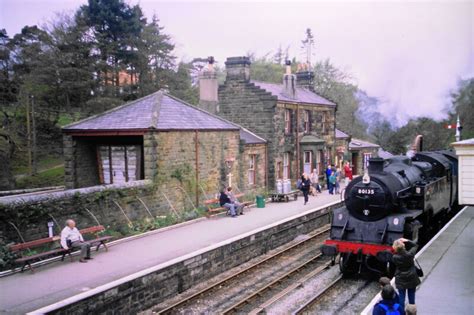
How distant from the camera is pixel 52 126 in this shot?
2198 centimetres

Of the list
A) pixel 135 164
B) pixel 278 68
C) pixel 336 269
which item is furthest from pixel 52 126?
pixel 278 68

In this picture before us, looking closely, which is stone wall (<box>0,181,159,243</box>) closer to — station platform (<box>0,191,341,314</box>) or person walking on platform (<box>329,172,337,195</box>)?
station platform (<box>0,191,341,314</box>)

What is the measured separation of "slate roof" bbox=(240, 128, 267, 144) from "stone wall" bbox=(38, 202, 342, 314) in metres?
5.73

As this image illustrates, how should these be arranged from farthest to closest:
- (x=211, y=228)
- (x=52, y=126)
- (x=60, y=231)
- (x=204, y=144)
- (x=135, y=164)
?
(x=52, y=126) → (x=204, y=144) → (x=135, y=164) → (x=211, y=228) → (x=60, y=231)

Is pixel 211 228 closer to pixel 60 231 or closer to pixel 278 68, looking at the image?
pixel 60 231

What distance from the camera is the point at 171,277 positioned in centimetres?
946

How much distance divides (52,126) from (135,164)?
9.41 metres

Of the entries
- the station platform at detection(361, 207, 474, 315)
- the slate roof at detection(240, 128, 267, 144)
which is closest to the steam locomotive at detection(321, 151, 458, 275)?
the station platform at detection(361, 207, 474, 315)

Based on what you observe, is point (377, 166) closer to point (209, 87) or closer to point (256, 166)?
point (256, 166)

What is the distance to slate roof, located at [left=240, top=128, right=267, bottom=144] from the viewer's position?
19403 mm

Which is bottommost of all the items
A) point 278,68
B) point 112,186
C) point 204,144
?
point 112,186

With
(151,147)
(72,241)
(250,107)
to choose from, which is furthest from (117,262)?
(250,107)

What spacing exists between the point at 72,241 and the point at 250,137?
1146 centimetres

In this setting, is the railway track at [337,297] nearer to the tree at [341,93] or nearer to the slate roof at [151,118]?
the slate roof at [151,118]
